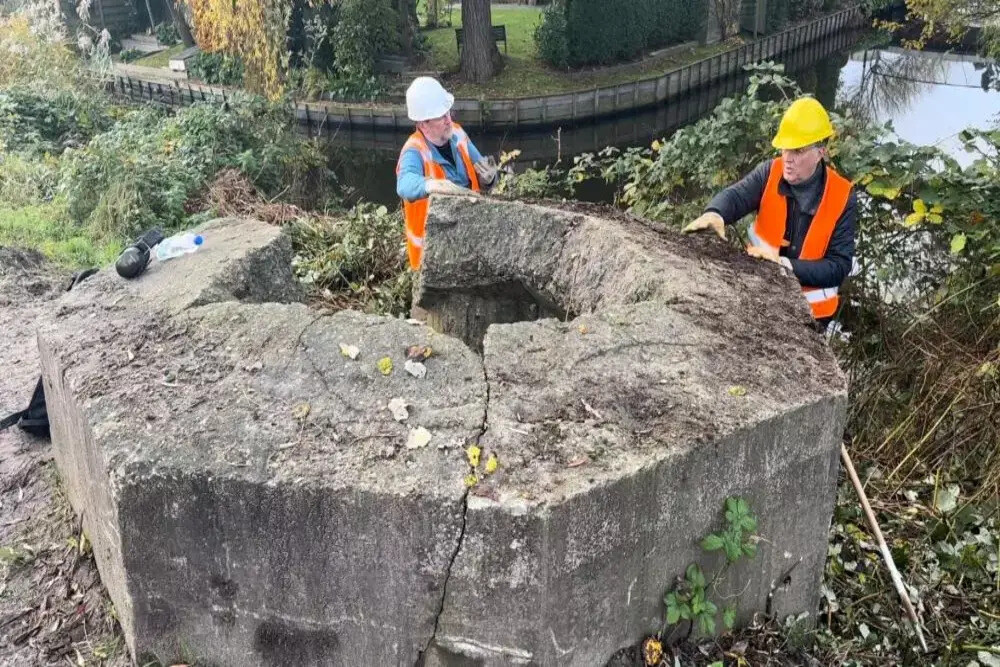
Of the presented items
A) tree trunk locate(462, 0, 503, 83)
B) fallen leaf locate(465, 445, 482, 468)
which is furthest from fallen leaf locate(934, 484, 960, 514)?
tree trunk locate(462, 0, 503, 83)

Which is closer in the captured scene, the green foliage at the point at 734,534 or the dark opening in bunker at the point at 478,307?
the green foliage at the point at 734,534

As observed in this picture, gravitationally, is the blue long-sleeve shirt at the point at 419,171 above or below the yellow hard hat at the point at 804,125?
below

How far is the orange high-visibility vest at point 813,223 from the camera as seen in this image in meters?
3.84

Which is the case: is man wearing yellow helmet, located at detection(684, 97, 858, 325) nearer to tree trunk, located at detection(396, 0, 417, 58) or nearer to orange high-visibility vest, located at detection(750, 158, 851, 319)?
orange high-visibility vest, located at detection(750, 158, 851, 319)

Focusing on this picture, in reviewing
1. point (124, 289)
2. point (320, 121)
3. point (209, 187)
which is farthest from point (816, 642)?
point (320, 121)

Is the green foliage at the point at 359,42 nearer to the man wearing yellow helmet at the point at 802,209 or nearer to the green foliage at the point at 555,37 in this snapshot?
the green foliage at the point at 555,37

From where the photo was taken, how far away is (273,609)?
2.60m

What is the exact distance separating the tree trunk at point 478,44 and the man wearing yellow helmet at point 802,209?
1699 centimetres

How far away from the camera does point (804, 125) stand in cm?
371

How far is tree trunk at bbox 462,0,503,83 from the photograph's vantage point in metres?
19.5

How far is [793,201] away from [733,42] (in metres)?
23.3

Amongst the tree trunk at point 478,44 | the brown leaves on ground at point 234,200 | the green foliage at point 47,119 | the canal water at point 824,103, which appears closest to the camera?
the brown leaves on ground at point 234,200

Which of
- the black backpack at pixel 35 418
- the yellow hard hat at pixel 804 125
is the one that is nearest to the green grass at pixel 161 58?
the black backpack at pixel 35 418

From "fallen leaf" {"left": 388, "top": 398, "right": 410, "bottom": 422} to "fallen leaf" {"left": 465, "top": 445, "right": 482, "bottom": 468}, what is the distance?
279 mm
